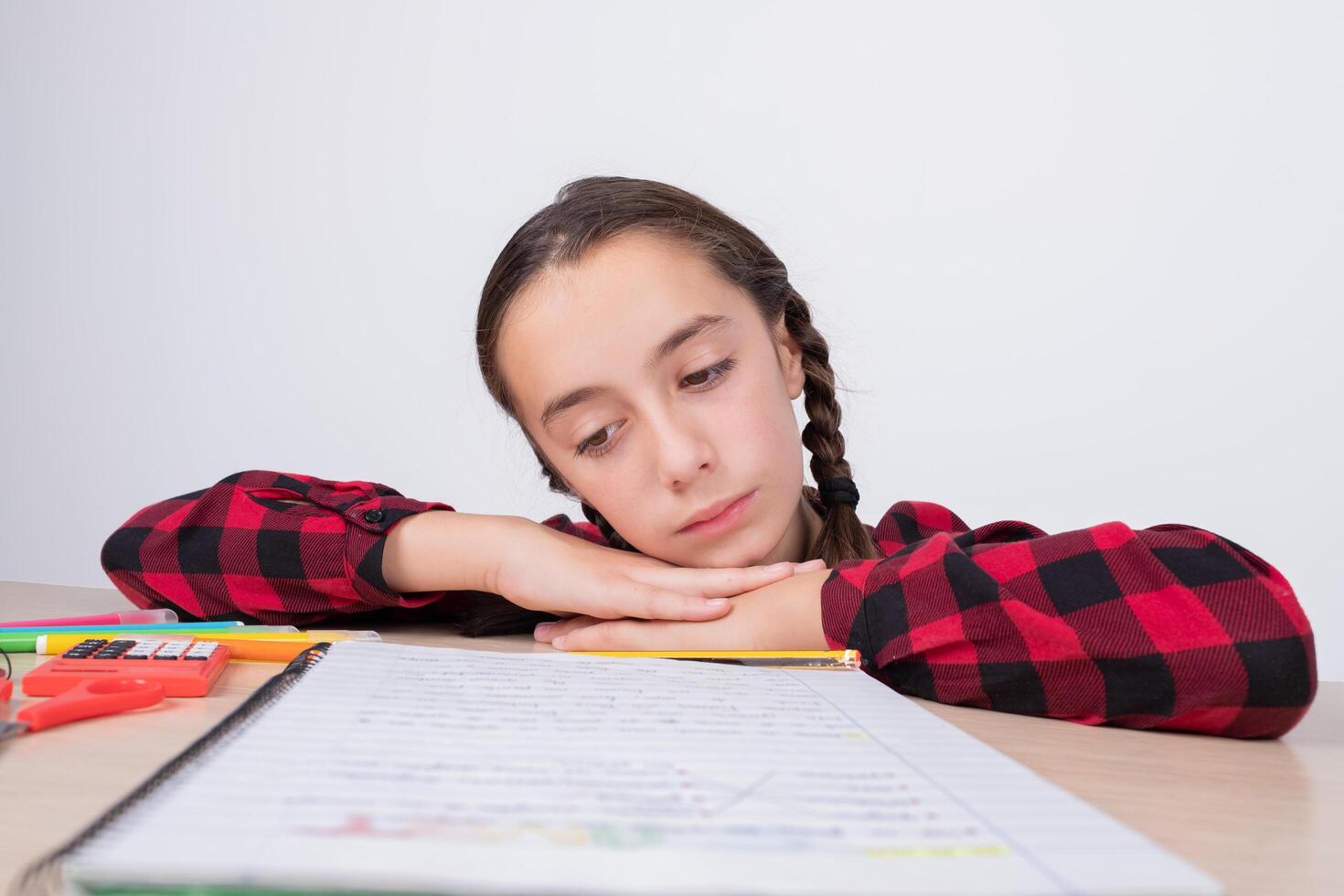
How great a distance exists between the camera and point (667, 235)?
3.15 ft

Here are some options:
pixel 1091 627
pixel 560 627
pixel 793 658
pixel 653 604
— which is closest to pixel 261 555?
pixel 560 627

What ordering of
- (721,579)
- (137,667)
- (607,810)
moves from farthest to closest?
(721,579) → (137,667) → (607,810)

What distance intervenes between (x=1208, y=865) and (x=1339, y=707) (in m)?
0.50

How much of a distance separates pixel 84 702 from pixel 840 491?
2.46 ft

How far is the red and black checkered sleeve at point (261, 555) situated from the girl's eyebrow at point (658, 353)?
19 centimetres

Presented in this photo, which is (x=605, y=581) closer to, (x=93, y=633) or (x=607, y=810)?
(x=93, y=633)

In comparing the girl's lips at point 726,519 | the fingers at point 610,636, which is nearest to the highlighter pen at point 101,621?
the fingers at point 610,636

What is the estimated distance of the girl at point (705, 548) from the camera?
58 cm

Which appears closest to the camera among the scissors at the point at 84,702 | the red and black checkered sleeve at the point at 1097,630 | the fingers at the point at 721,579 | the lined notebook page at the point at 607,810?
the lined notebook page at the point at 607,810

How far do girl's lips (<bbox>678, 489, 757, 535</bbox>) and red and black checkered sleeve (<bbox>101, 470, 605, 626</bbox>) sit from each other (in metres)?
0.28

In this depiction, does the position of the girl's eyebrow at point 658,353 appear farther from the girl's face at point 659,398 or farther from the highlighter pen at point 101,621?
the highlighter pen at point 101,621

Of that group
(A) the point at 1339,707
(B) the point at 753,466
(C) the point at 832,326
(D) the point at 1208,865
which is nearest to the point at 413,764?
(D) the point at 1208,865

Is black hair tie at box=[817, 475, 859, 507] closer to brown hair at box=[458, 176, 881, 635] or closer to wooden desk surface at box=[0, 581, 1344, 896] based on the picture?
brown hair at box=[458, 176, 881, 635]

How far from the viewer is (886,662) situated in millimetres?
631
